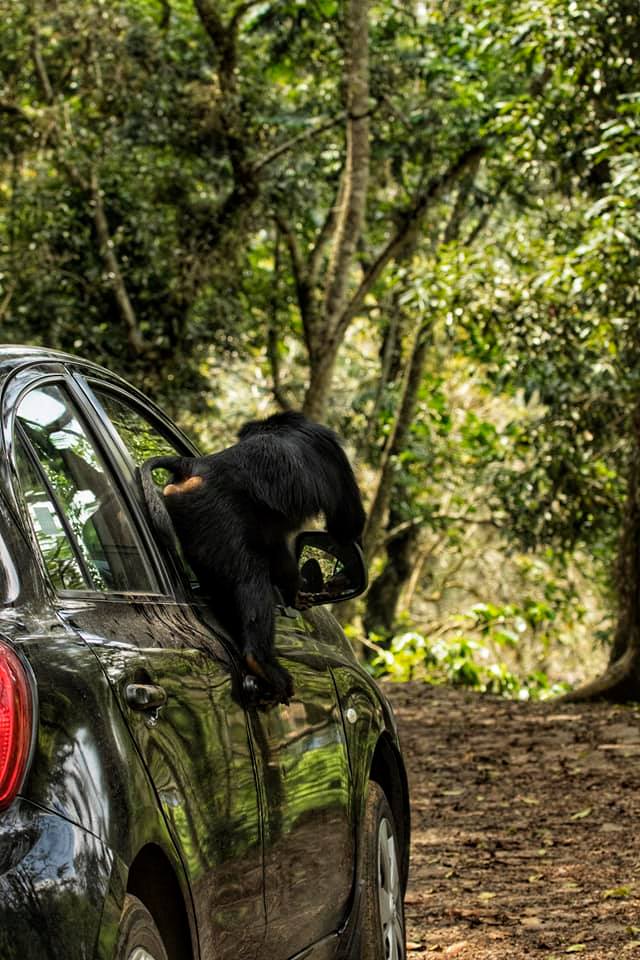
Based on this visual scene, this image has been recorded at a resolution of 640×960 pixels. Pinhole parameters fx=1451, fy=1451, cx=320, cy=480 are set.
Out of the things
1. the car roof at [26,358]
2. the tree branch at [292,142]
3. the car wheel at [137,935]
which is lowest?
the car wheel at [137,935]

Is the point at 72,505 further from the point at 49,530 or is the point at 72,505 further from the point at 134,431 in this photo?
the point at 134,431

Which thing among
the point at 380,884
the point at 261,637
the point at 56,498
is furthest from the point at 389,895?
the point at 56,498

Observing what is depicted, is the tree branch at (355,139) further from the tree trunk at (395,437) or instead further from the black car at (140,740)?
the black car at (140,740)

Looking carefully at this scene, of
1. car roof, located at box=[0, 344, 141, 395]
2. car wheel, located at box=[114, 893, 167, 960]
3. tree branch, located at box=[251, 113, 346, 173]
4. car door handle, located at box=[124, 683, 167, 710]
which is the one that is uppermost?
tree branch, located at box=[251, 113, 346, 173]

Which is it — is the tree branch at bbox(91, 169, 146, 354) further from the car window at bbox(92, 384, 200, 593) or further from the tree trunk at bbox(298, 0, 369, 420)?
the car window at bbox(92, 384, 200, 593)

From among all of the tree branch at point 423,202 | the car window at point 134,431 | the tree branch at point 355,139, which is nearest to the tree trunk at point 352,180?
the tree branch at point 355,139

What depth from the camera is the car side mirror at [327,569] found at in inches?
157

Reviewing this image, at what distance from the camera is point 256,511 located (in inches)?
149

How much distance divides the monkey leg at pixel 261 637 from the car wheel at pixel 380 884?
880 mm

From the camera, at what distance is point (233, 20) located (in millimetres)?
14320

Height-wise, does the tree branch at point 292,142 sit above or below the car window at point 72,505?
above

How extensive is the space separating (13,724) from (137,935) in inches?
18.7

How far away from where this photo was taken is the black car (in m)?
2.15

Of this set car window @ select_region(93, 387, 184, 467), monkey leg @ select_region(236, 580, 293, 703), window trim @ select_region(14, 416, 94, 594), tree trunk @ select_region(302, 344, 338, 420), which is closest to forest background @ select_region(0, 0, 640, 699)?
tree trunk @ select_region(302, 344, 338, 420)
